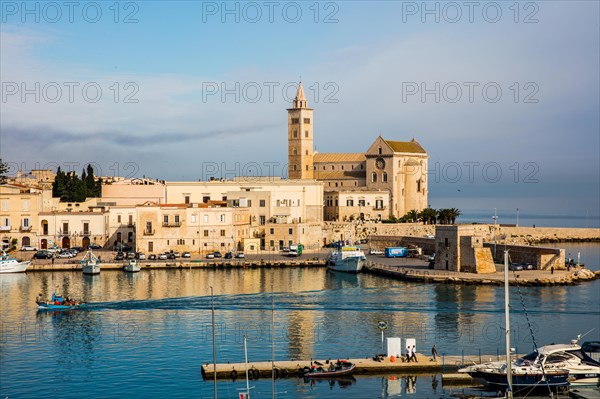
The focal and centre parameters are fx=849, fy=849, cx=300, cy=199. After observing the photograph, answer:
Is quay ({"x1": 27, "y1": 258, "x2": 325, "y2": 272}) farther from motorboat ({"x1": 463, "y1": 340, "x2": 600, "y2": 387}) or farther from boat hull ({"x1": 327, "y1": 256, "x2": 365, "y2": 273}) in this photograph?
motorboat ({"x1": 463, "y1": 340, "x2": 600, "y2": 387})

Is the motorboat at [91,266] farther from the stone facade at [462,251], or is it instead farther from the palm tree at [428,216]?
the palm tree at [428,216]

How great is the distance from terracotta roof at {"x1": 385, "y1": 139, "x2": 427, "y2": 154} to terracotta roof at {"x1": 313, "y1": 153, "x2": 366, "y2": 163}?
5.22m

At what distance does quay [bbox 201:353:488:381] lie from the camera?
2720 centimetres

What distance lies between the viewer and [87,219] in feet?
212

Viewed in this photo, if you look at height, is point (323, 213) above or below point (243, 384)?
above

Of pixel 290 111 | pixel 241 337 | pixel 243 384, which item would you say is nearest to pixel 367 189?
pixel 290 111

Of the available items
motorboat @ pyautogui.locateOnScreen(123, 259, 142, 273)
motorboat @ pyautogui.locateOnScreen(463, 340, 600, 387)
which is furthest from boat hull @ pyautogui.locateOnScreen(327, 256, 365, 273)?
motorboat @ pyautogui.locateOnScreen(463, 340, 600, 387)

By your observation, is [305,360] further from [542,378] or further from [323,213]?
[323,213]

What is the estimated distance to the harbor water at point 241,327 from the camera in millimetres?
26734

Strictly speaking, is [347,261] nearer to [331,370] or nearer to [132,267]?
[132,267]

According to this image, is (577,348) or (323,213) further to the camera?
(323,213)

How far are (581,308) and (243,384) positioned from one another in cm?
2014

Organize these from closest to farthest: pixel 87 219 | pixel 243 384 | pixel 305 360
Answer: pixel 243 384 < pixel 305 360 < pixel 87 219

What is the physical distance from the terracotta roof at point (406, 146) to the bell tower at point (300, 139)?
10.4 meters
